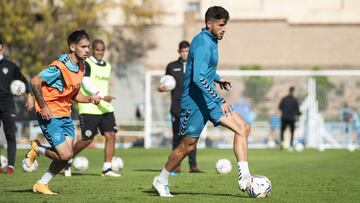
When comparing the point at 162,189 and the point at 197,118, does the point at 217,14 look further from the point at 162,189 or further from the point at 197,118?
the point at 162,189

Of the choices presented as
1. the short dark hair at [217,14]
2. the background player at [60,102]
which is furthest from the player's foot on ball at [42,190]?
the short dark hair at [217,14]

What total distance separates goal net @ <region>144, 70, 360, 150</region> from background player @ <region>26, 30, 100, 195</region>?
914 inches

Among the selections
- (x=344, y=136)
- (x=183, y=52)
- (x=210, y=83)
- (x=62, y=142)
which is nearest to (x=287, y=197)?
(x=210, y=83)

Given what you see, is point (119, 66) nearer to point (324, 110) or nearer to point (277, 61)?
point (277, 61)

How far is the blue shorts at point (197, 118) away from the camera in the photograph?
12398mm

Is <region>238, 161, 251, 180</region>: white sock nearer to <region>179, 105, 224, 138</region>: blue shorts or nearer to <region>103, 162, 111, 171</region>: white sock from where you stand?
<region>179, 105, 224, 138</region>: blue shorts

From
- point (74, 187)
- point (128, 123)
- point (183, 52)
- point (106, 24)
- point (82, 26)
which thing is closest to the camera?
point (74, 187)

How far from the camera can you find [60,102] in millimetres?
12922

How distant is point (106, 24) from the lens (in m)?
53.8

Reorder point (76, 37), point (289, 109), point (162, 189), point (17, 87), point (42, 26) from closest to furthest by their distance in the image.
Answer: point (162, 189), point (76, 37), point (17, 87), point (289, 109), point (42, 26)

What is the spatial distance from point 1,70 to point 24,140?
21.1 metres

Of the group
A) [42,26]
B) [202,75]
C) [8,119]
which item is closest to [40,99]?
[202,75]

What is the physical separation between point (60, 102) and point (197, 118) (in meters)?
1.91

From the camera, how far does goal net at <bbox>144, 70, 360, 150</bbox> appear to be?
121ft
